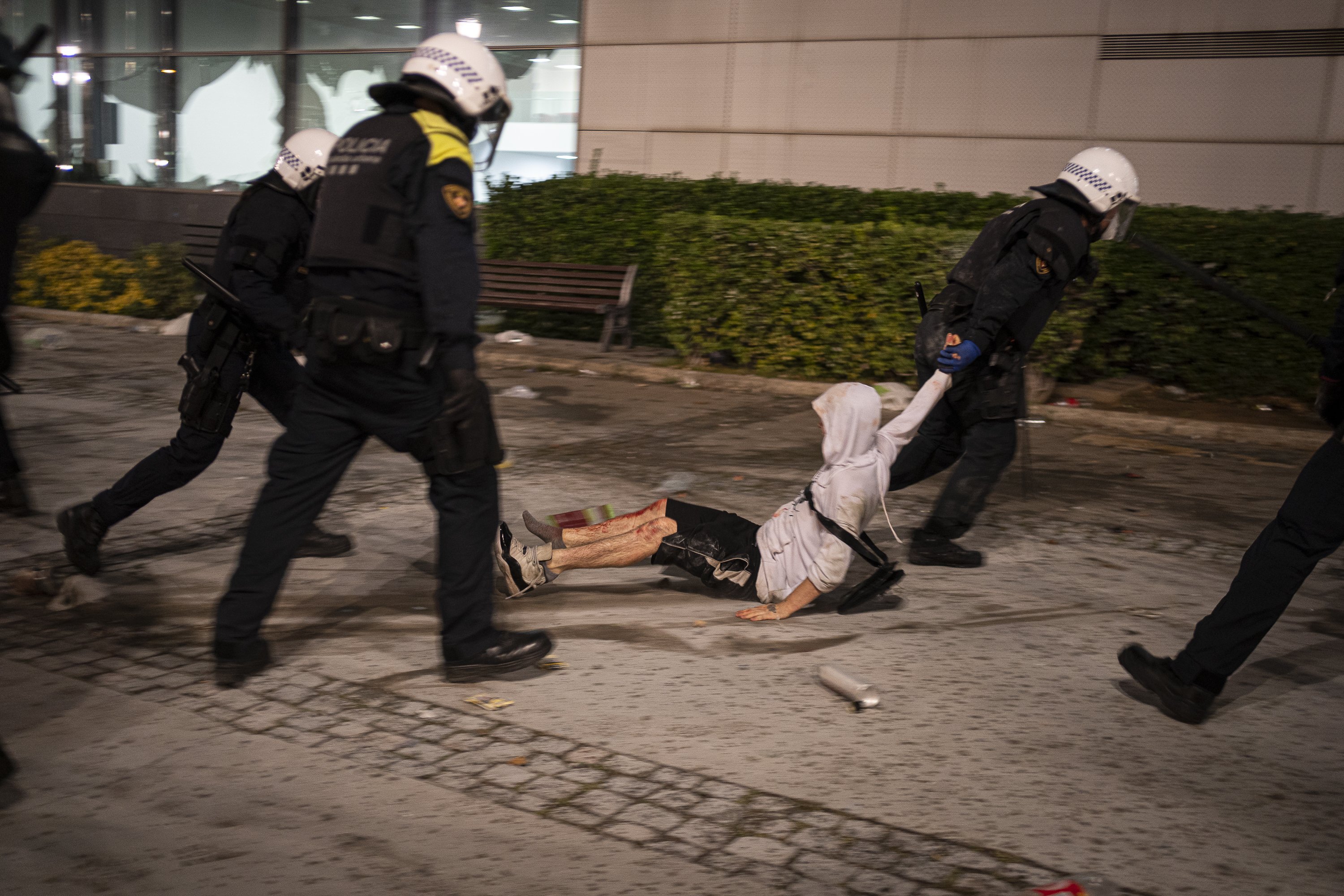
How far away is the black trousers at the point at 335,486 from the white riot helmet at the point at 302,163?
→ 123 centimetres

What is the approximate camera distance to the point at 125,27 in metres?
18.4

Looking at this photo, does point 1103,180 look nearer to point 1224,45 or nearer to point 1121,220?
point 1121,220

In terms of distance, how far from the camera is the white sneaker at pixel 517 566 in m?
4.57

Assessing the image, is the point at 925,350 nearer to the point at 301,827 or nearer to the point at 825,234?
the point at 301,827

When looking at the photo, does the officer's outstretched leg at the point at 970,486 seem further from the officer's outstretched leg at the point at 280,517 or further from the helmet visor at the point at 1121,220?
the officer's outstretched leg at the point at 280,517

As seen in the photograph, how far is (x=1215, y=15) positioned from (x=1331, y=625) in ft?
26.7

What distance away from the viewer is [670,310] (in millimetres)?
11008

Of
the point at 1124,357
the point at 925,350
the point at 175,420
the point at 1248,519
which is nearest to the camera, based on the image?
the point at 925,350

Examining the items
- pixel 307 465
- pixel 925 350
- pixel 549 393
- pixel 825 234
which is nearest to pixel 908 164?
pixel 825 234

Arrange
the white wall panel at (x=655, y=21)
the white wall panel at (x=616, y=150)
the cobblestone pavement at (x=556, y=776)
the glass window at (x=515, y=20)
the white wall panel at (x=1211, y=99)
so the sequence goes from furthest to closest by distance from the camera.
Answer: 1. the glass window at (x=515, y=20)
2. the white wall panel at (x=616, y=150)
3. the white wall panel at (x=655, y=21)
4. the white wall panel at (x=1211, y=99)
5. the cobblestone pavement at (x=556, y=776)

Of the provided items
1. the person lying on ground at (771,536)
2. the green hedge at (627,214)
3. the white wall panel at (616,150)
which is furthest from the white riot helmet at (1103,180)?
the white wall panel at (616,150)

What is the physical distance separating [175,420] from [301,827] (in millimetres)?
5949

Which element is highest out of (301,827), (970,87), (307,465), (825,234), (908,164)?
(970,87)

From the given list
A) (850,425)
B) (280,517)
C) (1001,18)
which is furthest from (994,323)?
(1001,18)
